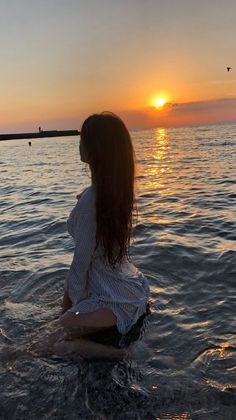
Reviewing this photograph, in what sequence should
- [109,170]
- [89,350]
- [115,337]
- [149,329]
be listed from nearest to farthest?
1. [109,170]
2. [89,350]
3. [115,337]
4. [149,329]

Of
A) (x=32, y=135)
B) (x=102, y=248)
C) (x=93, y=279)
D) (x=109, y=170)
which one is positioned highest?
(x=109, y=170)

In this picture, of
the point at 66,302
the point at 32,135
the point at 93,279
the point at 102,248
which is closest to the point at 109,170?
the point at 102,248

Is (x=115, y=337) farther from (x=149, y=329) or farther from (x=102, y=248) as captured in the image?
(x=102, y=248)

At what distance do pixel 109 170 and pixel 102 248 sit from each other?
2.66 ft

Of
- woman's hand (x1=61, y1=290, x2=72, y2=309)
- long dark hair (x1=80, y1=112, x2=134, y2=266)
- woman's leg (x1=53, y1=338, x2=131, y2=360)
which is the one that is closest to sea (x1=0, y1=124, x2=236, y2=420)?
woman's leg (x1=53, y1=338, x2=131, y2=360)

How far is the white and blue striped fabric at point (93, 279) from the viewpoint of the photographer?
4.24m

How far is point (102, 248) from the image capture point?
439cm

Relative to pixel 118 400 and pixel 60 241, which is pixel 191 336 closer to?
pixel 118 400

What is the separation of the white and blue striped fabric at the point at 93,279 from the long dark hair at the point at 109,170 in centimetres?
10

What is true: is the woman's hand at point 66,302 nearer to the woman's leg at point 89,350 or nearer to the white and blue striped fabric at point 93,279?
the white and blue striped fabric at point 93,279

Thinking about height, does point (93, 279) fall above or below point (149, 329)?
above

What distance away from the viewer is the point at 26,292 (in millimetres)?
6066

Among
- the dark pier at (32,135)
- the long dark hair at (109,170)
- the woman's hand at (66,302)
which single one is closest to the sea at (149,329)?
the long dark hair at (109,170)

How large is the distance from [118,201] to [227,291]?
7.65 ft
